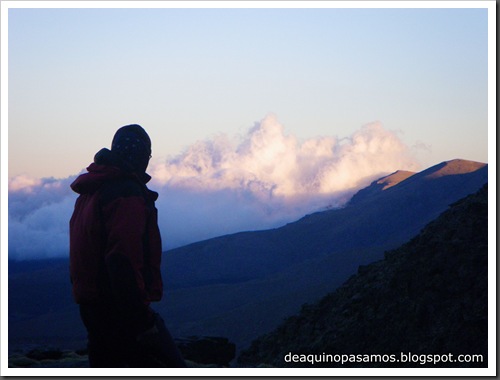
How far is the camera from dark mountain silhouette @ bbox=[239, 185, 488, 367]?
11391mm

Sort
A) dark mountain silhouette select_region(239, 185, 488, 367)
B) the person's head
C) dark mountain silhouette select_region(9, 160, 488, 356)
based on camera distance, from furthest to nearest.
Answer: dark mountain silhouette select_region(9, 160, 488, 356) → dark mountain silhouette select_region(239, 185, 488, 367) → the person's head

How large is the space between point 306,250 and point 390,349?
8020cm

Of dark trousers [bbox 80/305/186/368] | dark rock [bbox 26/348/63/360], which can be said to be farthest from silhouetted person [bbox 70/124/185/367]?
dark rock [bbox 26/348/63/360]

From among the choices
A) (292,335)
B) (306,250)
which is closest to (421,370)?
(292,335)

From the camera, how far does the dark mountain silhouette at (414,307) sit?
11.4 meters

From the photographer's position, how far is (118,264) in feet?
15.6

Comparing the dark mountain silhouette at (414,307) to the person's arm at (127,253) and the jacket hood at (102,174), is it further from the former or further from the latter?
the jacket hood at (102,174)

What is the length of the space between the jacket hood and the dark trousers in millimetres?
883

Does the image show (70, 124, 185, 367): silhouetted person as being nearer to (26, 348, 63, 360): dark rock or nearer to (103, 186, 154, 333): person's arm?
(103, 186, 154, 333): person's arm

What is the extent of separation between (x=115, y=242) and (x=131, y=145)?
84 centimetres

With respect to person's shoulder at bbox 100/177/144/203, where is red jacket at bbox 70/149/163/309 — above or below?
below

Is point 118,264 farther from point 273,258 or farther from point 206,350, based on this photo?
point 273,258

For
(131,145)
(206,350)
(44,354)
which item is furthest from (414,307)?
(131,145)

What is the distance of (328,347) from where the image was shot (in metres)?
12.4
